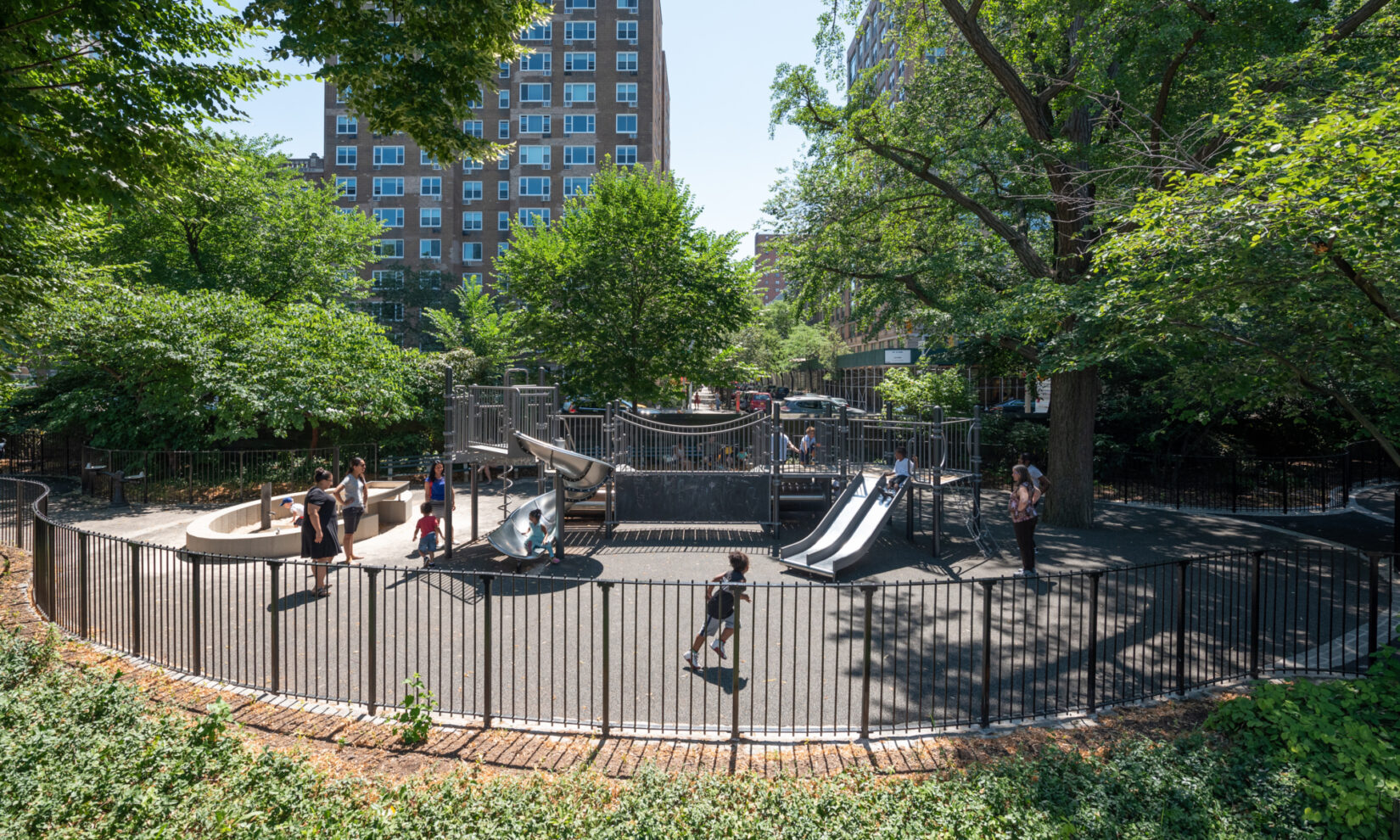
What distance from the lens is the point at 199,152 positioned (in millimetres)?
8625

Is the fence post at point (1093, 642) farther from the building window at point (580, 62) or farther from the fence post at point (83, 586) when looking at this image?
the building window at point (580, 62)

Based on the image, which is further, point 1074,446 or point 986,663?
point 1074,446

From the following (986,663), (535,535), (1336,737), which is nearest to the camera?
(1336,737)

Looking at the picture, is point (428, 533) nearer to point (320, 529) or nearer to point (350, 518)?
point (350, 518)

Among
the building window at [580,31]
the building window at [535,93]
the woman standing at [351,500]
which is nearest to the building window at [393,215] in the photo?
the building window at [535,93]

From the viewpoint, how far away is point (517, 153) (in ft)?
158

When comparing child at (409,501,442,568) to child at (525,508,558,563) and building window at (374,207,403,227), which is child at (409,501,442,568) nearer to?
child at (525,508,558,563)

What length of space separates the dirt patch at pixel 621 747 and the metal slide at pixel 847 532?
5.43 m

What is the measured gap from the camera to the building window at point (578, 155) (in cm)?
4772

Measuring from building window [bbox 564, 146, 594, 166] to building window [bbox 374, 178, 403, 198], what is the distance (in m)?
12.2

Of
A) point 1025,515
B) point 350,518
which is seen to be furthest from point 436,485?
point 1025,515

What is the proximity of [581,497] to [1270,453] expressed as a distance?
Answer: 69.3ft

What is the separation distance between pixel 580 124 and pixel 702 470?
131ft

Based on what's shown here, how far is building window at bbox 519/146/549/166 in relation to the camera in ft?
157
